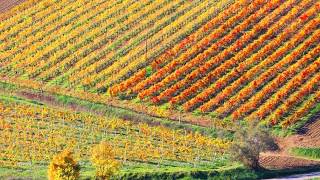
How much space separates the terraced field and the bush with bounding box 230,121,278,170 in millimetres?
8378

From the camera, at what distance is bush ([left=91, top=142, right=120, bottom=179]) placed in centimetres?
7575

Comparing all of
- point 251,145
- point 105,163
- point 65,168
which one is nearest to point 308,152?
point 251,145

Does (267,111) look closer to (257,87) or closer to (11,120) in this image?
(257,87)

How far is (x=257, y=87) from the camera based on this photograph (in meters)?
92.9

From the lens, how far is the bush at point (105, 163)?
249ft

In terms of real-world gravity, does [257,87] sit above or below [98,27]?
below

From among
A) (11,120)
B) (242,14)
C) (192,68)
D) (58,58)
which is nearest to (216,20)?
(242,14)

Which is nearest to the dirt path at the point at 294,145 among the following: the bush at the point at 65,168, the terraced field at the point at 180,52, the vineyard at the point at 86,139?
the terraced field at the point at 180,52

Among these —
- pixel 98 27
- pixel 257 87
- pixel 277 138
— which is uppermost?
pixel 98 27

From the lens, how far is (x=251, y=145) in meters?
78.8

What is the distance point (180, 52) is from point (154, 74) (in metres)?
5.51

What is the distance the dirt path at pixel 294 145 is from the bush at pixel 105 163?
1467 centimetres

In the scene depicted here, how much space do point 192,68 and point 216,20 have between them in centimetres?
1103

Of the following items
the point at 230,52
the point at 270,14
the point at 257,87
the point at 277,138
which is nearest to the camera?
the point at 277,138
